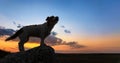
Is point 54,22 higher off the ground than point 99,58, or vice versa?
point 54,22

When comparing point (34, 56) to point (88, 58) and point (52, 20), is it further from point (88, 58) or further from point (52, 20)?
point (88, 58)

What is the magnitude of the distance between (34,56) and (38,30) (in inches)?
61.5

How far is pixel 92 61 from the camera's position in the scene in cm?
2059

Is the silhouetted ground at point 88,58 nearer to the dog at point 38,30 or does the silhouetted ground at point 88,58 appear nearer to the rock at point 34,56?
the dog at point 38,30

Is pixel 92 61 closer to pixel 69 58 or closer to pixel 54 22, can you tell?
pixel 69 58

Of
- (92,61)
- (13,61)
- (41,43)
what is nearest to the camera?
(13,61)

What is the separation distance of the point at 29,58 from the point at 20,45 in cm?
184

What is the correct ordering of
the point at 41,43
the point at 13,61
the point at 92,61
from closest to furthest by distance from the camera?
the point at 13,61, the point at 41,43, the point at 92,61

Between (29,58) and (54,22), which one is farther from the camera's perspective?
(54,22)

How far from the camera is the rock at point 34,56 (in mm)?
12234

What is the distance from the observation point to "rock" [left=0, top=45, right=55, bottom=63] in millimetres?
12234

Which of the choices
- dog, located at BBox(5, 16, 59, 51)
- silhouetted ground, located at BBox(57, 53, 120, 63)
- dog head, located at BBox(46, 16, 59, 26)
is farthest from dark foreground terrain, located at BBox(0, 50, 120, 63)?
dog head, located at BBox(46, 16, 59, 26)

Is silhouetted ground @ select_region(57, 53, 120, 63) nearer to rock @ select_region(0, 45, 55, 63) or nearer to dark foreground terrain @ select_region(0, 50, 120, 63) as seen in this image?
dark foreground terrain @ select_region(0, 50, 120, 63)

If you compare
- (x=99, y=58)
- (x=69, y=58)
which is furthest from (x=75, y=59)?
(x=99, y=58)
